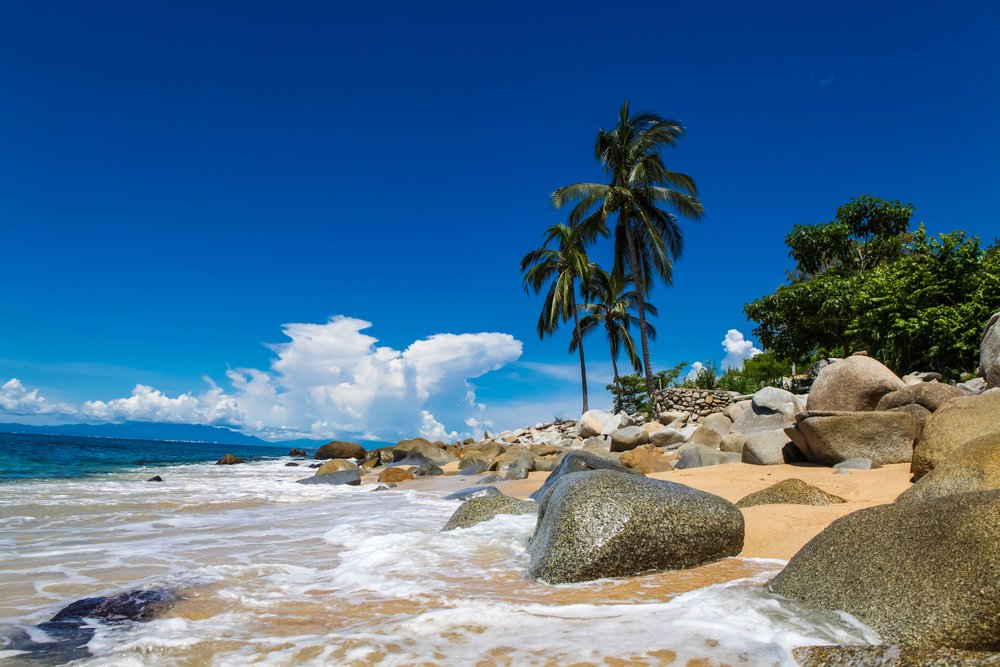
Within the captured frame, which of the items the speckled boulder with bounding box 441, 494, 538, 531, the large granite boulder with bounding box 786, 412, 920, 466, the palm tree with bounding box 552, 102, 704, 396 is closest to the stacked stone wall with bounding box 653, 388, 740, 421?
the palm tree with bounding box 552, 102, 704, 396

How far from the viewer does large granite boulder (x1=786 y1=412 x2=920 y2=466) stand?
7410 millimetres

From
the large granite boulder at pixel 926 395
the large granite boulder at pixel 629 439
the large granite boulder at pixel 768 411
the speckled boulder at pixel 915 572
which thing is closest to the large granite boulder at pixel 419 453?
the large granite boulder at pixel 629 439

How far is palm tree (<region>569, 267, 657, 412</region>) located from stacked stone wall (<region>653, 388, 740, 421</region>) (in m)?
8.59

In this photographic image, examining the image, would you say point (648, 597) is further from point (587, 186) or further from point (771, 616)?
point (587, 186)

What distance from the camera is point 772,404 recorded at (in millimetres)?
12969

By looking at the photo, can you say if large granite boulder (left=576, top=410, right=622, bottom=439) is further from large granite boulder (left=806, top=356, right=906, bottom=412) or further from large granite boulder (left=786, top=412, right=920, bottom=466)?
large granite boulder (left=786, top=412, right=920, bottom=466)

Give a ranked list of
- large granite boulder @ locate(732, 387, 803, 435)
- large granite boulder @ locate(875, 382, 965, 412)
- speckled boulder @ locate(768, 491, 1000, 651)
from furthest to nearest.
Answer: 1. large granite boulder @ locate(732, 387, 803, 435)
2. large granite boulder @ locate(875, 382, 965, 412)
3. speckled boulder @ locate(768, 491, 1000, 651)

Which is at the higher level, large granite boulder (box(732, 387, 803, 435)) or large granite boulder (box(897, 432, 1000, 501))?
large granite boulder (box(732, 387, 803, 435))

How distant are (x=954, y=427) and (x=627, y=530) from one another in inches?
153

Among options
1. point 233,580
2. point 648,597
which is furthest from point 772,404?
point 233,580

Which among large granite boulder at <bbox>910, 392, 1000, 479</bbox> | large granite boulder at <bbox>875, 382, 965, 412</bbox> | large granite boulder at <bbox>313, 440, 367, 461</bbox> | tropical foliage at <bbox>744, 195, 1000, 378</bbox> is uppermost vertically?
tropical foliage at <bbox>744, 195, 1000, 378</bbox>

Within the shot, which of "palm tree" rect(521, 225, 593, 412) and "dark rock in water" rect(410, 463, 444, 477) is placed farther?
"palm tree" rect(521, 225, 593, 412)

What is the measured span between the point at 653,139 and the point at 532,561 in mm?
21519

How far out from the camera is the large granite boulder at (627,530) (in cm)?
401
